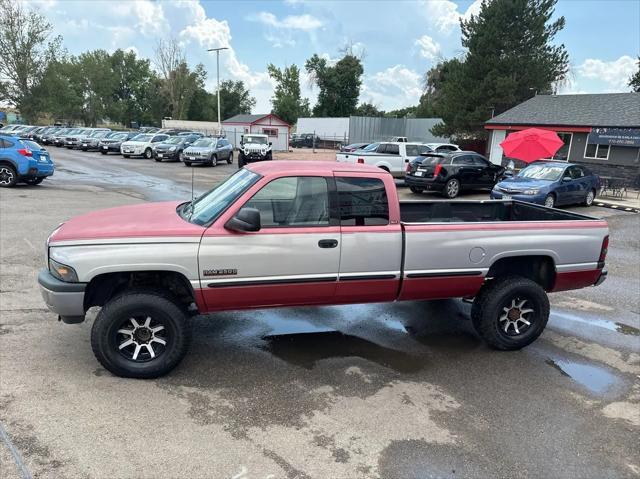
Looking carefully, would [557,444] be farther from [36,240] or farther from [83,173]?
[83,173]

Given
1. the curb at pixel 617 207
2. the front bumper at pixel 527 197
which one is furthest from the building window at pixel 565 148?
the front bumper at pixel 527 197

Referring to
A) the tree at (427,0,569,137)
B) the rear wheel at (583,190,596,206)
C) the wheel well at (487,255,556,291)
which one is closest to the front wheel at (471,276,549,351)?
the wheel well at (487,255,556,291)

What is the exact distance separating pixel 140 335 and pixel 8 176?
14408mm

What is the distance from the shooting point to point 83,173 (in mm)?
21812

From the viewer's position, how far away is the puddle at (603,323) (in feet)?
19.3

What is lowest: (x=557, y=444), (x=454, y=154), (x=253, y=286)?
(x=557, y=444)

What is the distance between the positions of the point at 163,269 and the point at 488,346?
139 inches

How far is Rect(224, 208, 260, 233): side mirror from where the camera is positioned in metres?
3.99

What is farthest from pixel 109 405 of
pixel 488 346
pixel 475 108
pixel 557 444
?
pixel 475 108

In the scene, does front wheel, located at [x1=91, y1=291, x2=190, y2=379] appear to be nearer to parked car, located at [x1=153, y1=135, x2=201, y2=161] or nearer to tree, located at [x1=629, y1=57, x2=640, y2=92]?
parked car, located at [x1=153, y1=135, x2=201, y2=161]

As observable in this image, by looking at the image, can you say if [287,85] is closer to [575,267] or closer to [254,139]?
[254,139]

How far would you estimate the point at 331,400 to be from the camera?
13.1 ft

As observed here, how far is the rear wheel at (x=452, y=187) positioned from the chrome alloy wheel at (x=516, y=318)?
12876mm

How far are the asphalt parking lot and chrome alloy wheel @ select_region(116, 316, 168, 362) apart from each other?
24cm
